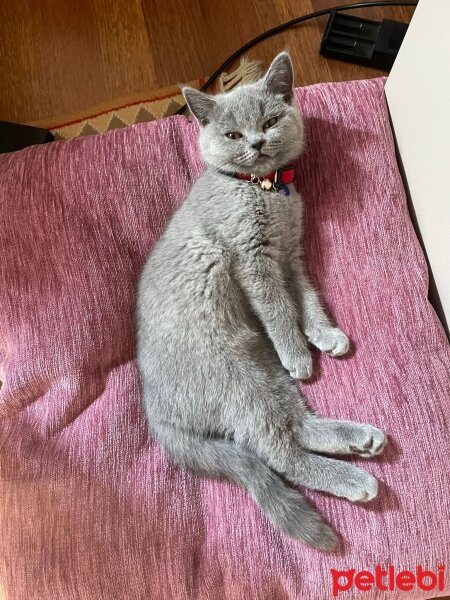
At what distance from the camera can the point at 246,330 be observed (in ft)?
3.74

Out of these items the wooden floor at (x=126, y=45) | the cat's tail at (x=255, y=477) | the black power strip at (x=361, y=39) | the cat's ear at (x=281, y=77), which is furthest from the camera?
the wooden floor at (x=126, y=45)

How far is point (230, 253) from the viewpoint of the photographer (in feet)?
3.76

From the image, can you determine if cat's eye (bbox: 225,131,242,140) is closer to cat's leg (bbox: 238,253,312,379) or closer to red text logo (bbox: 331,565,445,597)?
cat's leg (bbox: 238,253,312,379)

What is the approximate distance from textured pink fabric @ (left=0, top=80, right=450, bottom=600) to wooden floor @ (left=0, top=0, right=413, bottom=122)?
1.98 feet

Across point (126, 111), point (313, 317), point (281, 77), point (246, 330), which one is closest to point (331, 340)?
point (313, 317)

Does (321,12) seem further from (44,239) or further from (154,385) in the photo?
(154,385)

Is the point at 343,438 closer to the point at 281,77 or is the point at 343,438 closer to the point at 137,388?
the point at 137,388

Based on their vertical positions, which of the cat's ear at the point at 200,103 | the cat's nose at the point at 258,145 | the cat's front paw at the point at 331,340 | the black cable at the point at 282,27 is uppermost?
the black cable at the point at 282,27

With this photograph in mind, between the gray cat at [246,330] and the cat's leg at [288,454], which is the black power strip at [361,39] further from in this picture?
the cat's leg at [288,454]

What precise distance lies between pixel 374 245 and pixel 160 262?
525mm

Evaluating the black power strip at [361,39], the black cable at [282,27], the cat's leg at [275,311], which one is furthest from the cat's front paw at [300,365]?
the black power strip at [361,39]

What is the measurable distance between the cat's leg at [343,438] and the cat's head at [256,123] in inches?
23.5

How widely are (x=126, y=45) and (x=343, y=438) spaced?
5.44 feet

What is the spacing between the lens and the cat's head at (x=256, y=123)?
44.4 inches
